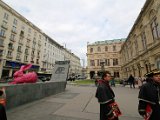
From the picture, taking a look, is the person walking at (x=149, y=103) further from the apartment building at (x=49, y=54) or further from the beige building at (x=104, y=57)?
the apartment building at (x=49, y=54)

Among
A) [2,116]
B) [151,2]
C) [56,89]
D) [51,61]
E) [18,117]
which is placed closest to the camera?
[2,116]

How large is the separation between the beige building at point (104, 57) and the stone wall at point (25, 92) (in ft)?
124

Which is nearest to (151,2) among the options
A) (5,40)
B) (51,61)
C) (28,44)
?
(5,40)

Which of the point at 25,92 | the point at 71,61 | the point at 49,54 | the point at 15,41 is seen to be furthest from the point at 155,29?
the point at 71,61

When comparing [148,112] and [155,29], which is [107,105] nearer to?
[148,112]

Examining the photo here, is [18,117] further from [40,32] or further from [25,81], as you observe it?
[40,32]

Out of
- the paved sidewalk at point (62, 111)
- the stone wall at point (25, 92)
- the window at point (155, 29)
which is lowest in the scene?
the paved sidewalk at point (62, 111)

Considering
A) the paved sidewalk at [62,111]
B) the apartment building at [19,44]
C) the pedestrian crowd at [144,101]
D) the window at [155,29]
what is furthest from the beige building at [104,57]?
the pedestrian crowd at [144,101]

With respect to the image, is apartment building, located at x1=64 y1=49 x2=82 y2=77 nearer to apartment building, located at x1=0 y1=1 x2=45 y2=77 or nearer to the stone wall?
apartment building, located at x1=0 y1=1 x2=45 y2=77

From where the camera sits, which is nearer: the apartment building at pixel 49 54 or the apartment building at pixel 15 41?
the apartment building at pixel 15 41

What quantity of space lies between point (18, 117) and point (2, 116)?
8.48 ft

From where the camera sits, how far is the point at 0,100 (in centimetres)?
236

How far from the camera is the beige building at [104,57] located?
1790 inches

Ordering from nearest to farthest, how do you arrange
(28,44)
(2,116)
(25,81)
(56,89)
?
(2,116), (25,81), (56,89), (28,44)
